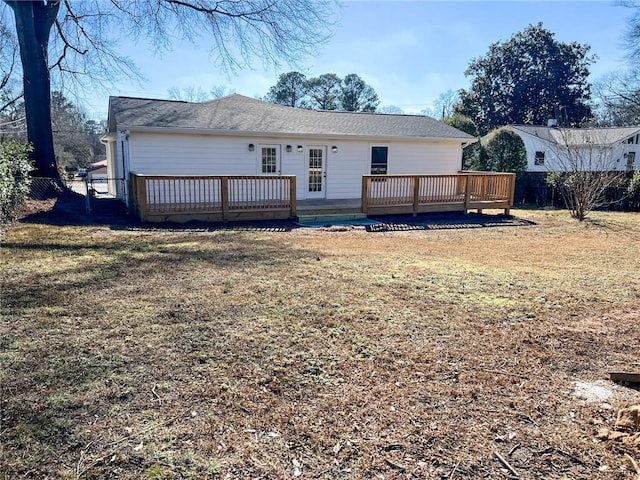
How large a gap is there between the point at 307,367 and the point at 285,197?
825cm

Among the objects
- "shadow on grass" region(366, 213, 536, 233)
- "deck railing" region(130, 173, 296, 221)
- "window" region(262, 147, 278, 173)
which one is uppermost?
"window" region(262, 147, 278, 173)

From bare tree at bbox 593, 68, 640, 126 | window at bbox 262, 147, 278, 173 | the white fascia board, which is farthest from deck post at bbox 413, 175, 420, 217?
bare tree at bbox 593, 68, 640, 126

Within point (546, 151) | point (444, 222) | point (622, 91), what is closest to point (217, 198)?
point (444, 222)

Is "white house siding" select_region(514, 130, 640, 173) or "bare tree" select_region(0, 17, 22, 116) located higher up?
"bare tree" select_region(0, 17, 22, 116)

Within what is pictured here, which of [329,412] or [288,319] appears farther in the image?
[288,319]

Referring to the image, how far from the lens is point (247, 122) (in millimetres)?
13117

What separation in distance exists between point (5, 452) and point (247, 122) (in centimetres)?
1181

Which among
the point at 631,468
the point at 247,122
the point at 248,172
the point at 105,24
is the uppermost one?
the point at 105,24

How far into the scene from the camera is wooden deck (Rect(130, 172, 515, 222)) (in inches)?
401

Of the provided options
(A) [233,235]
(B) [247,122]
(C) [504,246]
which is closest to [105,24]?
(B) [247,122]

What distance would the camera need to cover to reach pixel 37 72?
14.8 metres

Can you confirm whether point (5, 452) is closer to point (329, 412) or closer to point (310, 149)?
point (329, 412)

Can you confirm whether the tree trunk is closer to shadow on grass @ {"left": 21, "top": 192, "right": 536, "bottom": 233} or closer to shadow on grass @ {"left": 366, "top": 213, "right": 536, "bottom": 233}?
shadow on grass @ {"left": 21, "top": 192, "right": 536, "bottom": 233}

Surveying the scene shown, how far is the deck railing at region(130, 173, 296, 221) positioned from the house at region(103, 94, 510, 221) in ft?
0.08
